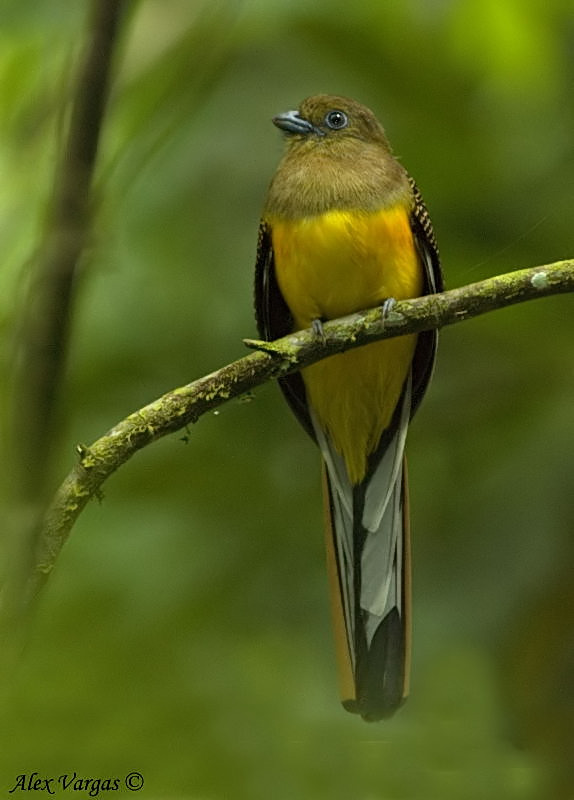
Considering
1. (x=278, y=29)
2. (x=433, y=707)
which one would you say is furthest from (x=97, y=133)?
(x=278, y=29)

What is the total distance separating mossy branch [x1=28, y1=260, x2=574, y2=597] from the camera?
6.31 ft

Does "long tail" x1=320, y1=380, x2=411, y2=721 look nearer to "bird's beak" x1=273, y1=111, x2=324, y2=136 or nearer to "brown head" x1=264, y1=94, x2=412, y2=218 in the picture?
"brown head" x1=264, y1=94, x2=412, y2=218

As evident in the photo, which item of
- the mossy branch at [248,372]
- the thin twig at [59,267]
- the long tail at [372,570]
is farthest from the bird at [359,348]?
the thin twig at [59,267]

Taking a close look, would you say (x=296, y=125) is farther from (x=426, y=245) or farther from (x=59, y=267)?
(x=59, y=267)

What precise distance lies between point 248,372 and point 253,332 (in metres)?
1.22

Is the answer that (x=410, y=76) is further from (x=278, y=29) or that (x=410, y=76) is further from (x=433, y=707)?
(x=433, y=707)

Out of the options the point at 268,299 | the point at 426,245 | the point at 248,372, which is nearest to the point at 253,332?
the point at 268,299

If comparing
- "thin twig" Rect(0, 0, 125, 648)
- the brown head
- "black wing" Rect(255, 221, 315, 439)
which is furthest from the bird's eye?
"thin twig" Rect(0, 0, 125, 648)

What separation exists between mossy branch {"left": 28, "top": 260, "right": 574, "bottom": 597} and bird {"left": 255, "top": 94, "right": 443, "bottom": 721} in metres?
0.40

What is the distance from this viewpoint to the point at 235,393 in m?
2.07

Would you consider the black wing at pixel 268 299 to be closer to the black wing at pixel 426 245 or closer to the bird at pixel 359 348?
the bird at pixel 359 348

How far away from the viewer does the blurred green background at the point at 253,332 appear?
2121mm

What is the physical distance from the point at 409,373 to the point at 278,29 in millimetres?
1006

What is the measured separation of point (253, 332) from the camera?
3.31m
